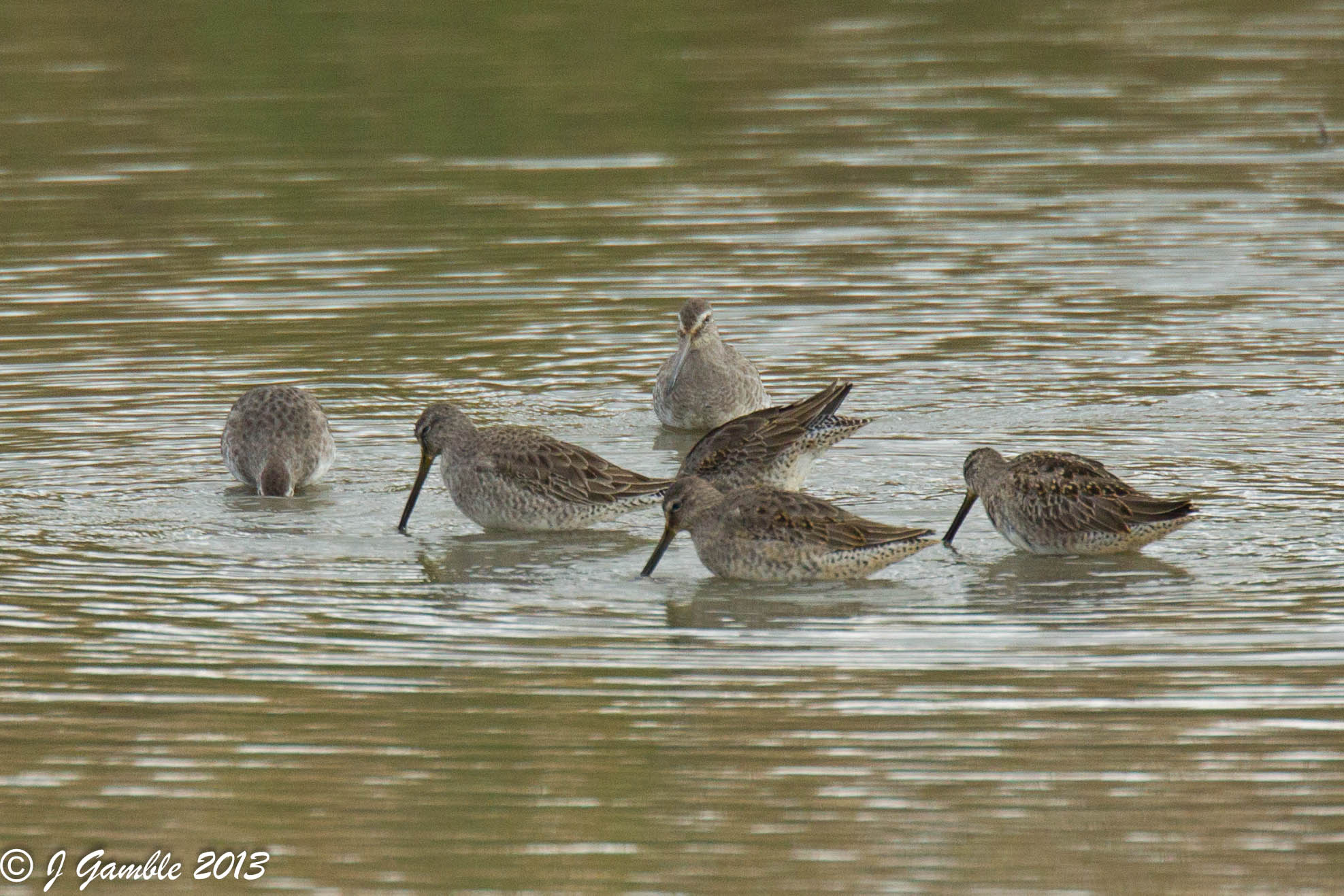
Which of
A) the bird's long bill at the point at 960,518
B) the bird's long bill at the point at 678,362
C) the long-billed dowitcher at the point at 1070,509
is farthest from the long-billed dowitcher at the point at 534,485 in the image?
the bird's long bill at the point at 678,362

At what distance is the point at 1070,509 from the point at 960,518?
0.57 metres

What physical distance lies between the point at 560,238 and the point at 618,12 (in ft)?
35.6

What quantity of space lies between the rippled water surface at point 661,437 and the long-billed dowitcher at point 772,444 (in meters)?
0.31

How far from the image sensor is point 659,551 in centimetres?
1042

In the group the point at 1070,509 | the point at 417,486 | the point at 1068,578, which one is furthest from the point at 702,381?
the point at 1068,578

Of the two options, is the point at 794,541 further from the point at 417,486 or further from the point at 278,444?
the point at 278,444

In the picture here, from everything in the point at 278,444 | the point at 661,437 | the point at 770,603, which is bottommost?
the point at 661,437

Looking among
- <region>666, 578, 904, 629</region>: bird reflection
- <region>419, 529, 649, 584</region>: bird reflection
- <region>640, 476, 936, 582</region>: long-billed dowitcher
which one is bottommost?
<region>419, 529, 649, 584</region>: bird reflection

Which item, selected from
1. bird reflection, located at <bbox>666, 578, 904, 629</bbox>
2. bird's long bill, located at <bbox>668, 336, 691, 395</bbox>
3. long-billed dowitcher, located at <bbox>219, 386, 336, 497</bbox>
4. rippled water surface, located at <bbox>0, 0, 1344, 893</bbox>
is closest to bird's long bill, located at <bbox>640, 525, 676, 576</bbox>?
rippled water surface, located at <bbox>0, 0, 1344, 893</bbox>

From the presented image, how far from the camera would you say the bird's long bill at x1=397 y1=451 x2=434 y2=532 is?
449 inches

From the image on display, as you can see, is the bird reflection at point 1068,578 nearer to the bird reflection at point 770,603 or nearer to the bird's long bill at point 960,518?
the bird's long bill at point 960,518

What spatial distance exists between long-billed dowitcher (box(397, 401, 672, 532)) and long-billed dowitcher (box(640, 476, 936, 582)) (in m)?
1.11

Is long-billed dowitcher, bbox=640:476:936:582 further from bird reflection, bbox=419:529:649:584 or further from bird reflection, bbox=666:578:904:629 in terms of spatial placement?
bird reflection, bbox=419:529:649:584

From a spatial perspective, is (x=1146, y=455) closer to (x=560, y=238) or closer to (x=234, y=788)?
(x=234, y=788)
